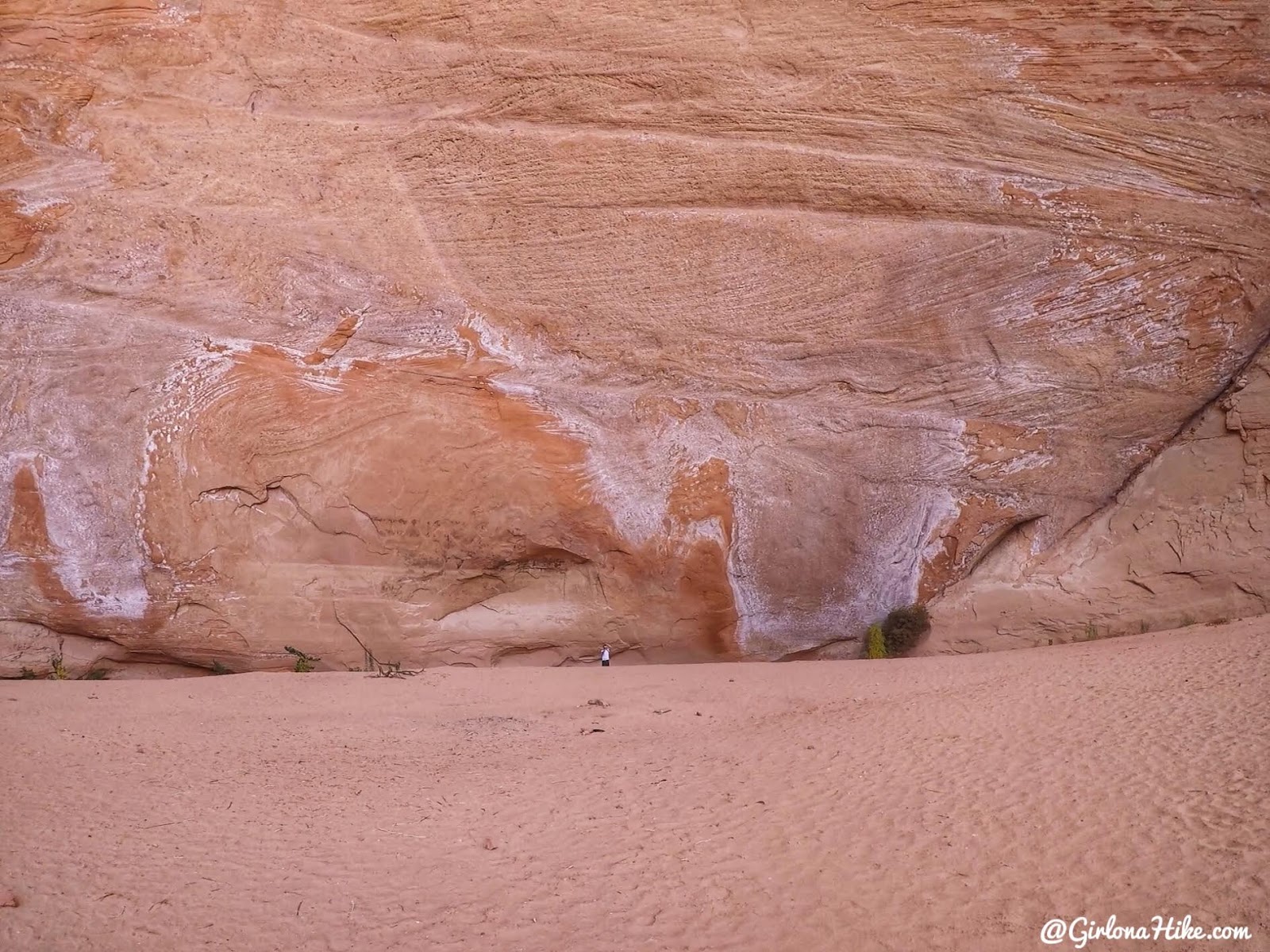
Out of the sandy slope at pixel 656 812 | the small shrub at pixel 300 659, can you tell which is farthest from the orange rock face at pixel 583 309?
the sandy slope at pixel 656 812

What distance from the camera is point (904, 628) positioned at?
9.43 meters

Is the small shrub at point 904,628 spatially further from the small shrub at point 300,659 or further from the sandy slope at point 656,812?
the small shrub at point 300,659

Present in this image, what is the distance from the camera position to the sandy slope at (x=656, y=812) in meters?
4.38

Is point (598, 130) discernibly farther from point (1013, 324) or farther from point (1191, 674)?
point (1191, 674)

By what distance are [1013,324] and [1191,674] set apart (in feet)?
12.2

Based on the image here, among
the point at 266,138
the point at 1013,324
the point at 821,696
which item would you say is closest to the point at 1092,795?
the point at 821,696

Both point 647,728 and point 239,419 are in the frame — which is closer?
point 647,728

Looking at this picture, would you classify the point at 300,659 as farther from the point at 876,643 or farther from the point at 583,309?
the point at 876,643

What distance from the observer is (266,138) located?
9578 mm

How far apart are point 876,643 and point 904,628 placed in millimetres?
310

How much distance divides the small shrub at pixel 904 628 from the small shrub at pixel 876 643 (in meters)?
0.07

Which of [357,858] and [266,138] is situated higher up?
[266,138]

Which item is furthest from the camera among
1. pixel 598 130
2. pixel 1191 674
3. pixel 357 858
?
pixel 598 130

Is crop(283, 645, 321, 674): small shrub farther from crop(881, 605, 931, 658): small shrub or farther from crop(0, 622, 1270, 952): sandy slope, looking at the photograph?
crop(881, 605, 931, 658): small shrub
